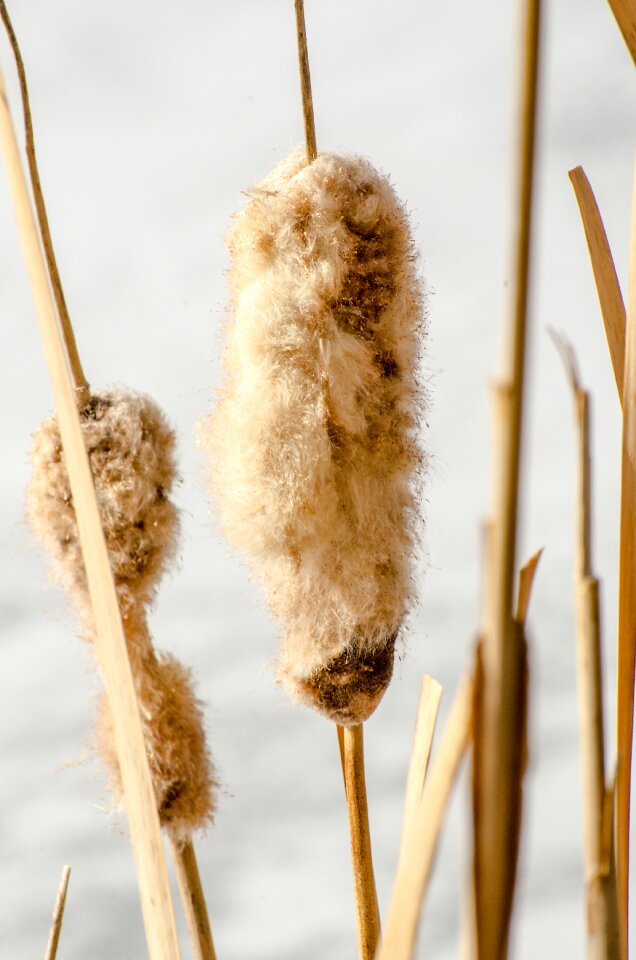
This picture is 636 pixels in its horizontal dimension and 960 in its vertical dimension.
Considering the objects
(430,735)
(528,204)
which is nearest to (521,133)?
(528,204)

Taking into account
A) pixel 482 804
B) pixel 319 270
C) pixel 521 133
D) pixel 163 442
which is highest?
pixel 319 270

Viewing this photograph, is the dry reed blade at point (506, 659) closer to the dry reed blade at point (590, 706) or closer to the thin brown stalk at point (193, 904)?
the dry reed blade at point (590, 706)

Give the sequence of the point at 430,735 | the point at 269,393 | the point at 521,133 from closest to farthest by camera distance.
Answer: the point at 521,133 → the point at 430,735 → the point at 269,393

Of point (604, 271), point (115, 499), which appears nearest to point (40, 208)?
point (115, 499)

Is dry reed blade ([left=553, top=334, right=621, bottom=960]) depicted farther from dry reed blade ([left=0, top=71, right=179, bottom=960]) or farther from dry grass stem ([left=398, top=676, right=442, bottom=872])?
dry grass stem ([left=398, top=676, right=442, bottom=872])

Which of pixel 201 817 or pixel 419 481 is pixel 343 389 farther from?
pixel 201 817

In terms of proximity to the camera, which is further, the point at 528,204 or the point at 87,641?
the point at 87,641
